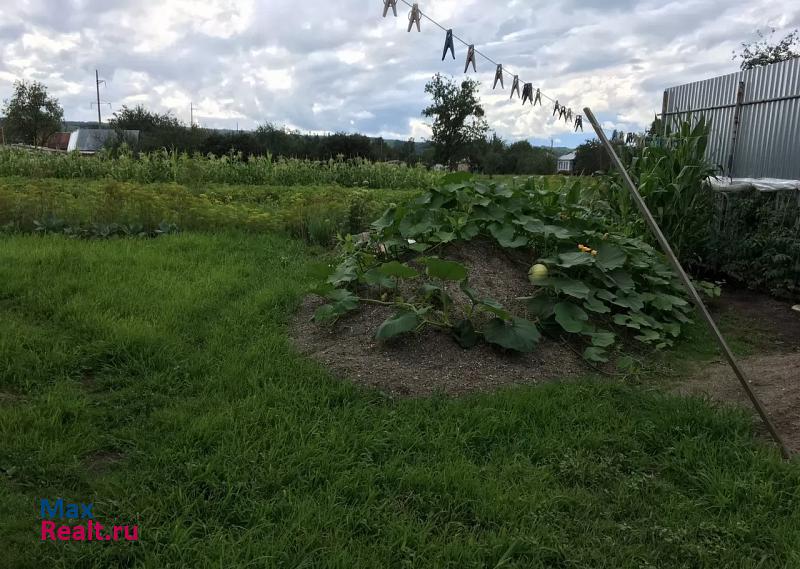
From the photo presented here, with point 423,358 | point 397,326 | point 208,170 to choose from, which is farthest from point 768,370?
point 208,170

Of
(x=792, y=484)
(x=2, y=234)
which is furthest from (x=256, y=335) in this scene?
(x=2, y=234)

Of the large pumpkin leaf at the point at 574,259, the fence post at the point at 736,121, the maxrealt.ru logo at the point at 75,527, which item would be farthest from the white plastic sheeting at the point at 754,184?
the maxrealt.ru logo at the point at 75,527

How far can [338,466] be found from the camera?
7.39 feet

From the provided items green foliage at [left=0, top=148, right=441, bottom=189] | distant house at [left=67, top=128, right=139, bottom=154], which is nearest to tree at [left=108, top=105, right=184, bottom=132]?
distant house at [left=67, top=128, right=139, bottom=154]

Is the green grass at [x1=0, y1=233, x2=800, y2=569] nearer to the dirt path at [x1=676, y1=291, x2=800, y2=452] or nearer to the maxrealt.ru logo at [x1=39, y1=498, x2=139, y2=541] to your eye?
the maxrealt.ru logo at [x1=39, y1=498, x2=139, y2=541]

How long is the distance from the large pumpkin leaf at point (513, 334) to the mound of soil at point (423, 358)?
0.12 metres

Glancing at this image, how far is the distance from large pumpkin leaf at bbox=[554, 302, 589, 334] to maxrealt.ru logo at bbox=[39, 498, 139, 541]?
2.53 meters

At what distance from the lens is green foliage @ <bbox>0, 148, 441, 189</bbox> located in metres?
12.2

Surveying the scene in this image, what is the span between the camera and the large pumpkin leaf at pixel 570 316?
3447mm

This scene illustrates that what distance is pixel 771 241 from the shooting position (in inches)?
207

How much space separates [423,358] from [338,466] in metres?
1.11

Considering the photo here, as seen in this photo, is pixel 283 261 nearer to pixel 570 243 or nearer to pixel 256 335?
pixel 256 335

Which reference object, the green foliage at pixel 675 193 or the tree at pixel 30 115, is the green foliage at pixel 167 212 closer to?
the green foliage at pixel 675 193

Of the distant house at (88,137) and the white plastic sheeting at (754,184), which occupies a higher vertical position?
the distant house at (88,137)
